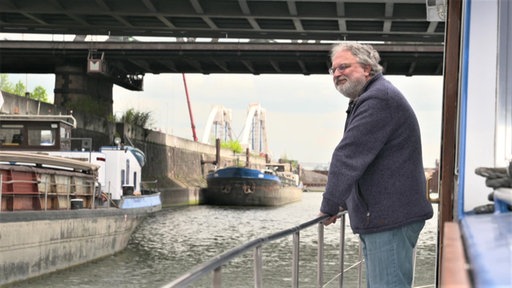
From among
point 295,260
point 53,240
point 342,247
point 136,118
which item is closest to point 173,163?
point 136,118

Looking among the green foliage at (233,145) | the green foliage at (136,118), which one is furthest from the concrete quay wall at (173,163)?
the green foliage at (233,145)

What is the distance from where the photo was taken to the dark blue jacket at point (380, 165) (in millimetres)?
2898

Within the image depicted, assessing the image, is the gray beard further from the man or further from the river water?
the river water

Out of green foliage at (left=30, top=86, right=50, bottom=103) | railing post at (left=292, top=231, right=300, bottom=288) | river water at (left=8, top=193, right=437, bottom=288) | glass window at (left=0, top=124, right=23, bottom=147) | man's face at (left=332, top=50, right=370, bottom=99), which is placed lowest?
river water at (left=8, top=193, right=437, bottom=288)

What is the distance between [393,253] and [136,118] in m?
47.5

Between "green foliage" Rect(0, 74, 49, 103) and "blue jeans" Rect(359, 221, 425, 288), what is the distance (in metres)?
53.8

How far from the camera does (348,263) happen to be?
4.66 m

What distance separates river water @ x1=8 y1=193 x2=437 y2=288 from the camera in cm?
369

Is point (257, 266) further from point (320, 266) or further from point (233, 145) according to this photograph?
point (233, 145)

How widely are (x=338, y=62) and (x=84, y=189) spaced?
17.2 metres

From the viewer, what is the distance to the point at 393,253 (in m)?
3.00

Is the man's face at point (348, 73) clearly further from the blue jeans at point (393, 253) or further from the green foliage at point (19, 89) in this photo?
the green foliage at point (19, 89)

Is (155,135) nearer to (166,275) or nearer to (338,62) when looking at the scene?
(166,275)

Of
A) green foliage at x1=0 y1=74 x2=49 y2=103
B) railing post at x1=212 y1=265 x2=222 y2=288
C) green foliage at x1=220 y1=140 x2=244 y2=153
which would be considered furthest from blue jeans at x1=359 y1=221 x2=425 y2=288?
green foliage at x1=220 y1=140 x2=244 y2=153
